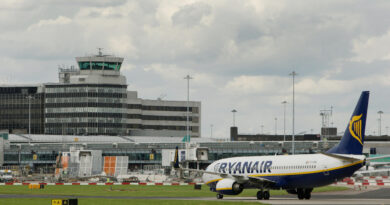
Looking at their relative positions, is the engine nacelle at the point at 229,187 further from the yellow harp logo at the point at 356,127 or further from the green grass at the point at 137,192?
the yellow harp logo at the point at 356,127

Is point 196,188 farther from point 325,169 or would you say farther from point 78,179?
point 78,179

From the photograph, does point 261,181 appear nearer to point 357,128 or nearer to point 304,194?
point 304,194

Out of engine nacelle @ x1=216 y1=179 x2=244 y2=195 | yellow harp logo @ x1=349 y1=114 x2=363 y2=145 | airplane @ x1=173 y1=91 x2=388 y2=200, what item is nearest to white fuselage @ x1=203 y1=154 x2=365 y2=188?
airplane @ x1=173 y1=91 x2=388 y2=200

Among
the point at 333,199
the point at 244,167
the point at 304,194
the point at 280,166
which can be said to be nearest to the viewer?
the point at 333,199

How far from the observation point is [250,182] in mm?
68375

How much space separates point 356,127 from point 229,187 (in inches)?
527

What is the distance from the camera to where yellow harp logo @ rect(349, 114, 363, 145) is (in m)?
61.7

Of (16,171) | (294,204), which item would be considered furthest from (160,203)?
(16,171)

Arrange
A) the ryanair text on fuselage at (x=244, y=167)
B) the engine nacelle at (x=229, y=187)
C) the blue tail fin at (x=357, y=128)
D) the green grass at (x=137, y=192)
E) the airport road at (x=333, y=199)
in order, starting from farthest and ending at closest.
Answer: the green grass at (x=137, y=192)
the ryanair text on fuselage at (x=244, y=167)
the engine nacelle at (x=229, y=187)
the blue tail fin at (x=357, y=128)
the airport road at (x=333, y=199)

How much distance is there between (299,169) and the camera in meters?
65.1

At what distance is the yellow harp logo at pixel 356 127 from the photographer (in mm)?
61656

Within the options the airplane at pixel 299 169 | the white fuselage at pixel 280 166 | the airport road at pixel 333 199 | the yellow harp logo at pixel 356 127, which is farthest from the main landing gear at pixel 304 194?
the yellow harp logo at pixel 356 127

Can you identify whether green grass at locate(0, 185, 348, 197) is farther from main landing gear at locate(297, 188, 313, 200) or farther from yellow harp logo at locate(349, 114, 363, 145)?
yellow harp logo at locate(349, 114, 363, 145)

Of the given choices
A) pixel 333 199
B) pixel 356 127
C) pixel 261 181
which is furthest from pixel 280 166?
pixel 356 127
